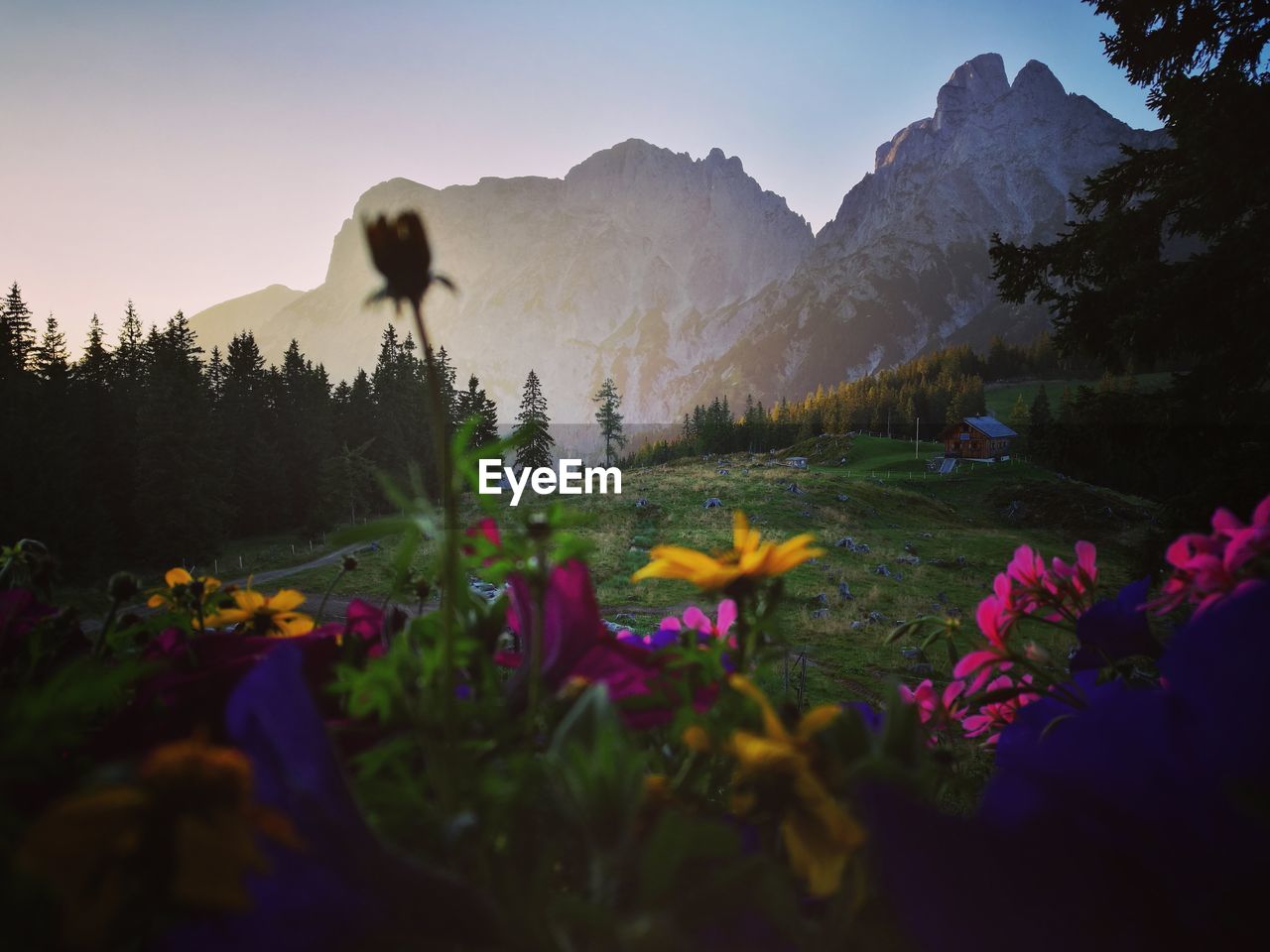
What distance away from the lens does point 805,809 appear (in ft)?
0.93

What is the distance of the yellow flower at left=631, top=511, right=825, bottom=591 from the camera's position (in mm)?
415

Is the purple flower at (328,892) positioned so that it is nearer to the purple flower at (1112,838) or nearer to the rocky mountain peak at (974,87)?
the purple flower at (1112,838)

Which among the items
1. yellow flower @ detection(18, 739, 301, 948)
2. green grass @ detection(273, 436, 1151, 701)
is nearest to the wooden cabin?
green grass @ detection(273, 436, 1151, 701)

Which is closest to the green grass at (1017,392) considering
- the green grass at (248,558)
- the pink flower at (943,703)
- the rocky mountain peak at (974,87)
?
the green grass at (248,558)

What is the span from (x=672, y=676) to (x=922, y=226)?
149 meters

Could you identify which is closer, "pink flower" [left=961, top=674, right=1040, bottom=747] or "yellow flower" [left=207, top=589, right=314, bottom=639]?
"yellow flower" [left=207, top=589, right=314, bottom=639]

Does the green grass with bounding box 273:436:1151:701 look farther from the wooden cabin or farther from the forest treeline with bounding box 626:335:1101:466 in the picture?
the forest treeline with bounding box 626:335:1101:466

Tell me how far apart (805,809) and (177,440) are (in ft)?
85.9

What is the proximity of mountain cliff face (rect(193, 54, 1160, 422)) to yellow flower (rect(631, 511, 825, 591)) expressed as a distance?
11715 cm

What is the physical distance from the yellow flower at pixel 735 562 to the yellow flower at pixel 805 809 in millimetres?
125

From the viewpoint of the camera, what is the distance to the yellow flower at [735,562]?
16.3 inches

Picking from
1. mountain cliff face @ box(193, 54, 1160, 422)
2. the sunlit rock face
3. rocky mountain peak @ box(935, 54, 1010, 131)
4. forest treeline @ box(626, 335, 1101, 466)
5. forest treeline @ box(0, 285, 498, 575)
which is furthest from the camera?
rocky mountain peak @ box(935, 54, 1010, 131)

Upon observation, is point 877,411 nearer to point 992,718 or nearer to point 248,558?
point 248,558

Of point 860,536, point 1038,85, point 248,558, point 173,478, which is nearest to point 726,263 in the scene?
point 1038,85
